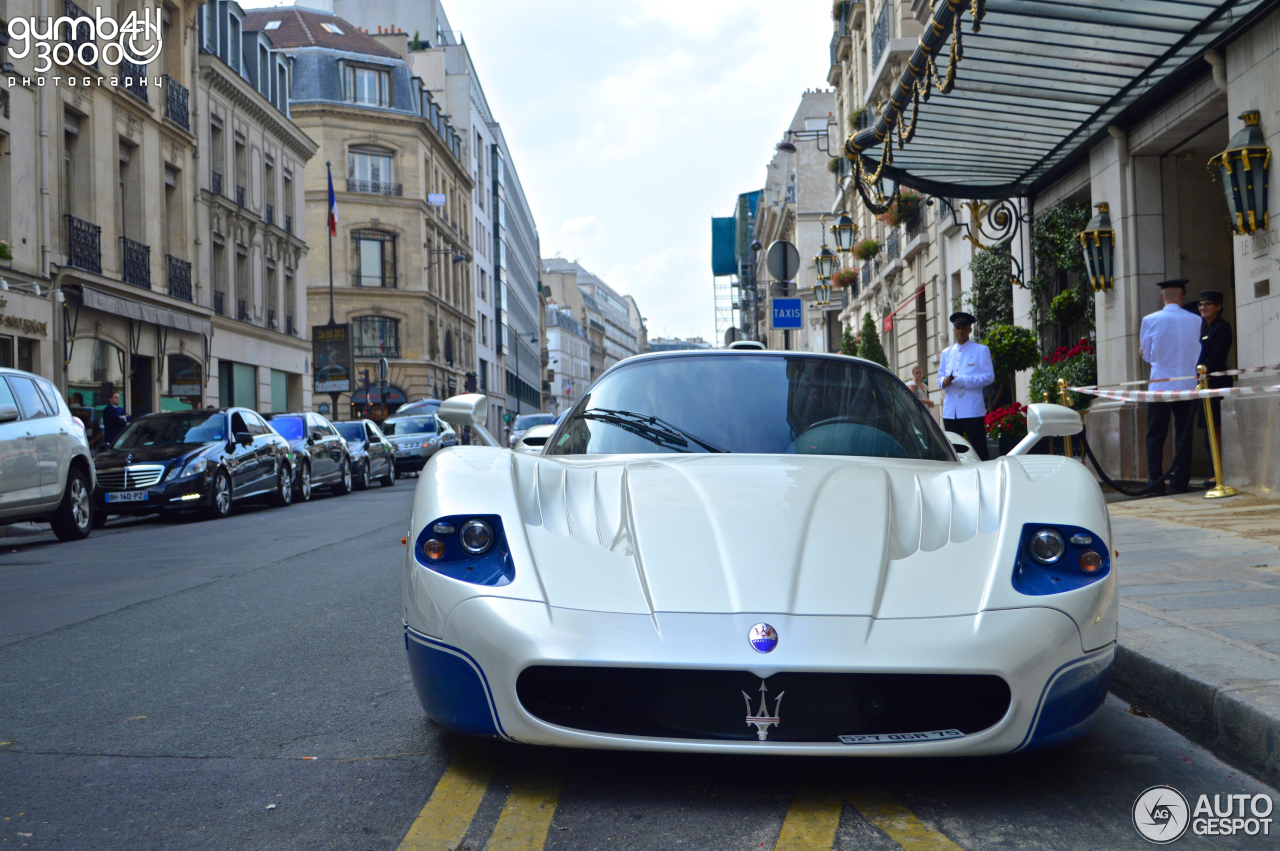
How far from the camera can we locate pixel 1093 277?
13094 millimetres

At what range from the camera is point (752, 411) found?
413cm

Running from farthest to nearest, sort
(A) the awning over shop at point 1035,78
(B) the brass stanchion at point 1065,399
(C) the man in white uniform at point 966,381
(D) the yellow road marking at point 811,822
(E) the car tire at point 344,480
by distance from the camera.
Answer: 1. (E) the car tire at point 344,480
2. (B) the brass stanchion at point 1065,399
3. (C) the man in white uniform at point 966,381
4. (A) the awning over shop at point 1035,78
5. (D) the yellow road marking at point 811,822

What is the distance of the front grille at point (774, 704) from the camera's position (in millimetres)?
2682

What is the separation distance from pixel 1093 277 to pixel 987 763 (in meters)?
11.1

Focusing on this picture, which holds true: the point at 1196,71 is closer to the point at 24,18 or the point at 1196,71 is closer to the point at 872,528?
the point at 872,528

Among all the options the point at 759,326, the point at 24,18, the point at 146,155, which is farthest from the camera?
the point at 759,326

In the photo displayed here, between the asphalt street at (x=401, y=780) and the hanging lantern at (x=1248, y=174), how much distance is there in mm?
7138

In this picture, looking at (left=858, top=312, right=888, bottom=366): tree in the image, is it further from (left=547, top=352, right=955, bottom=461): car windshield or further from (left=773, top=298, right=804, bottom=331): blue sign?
(left=547, top=352, right=955, bottom=461): car windshield

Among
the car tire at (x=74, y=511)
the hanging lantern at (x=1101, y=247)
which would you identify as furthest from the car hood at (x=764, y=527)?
the hanging lantern at (x=1101, y=247)

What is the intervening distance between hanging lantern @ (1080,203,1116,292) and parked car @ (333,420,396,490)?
13.0 metres

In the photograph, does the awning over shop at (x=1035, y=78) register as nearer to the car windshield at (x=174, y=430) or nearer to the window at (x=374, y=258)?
the car windshield at (x=174, y=430)

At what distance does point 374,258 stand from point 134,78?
2915cm

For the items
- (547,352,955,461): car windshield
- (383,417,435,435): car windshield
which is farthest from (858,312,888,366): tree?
(547,352,955,461): car windshield

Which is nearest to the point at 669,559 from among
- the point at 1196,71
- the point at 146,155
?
the point at 1196,71
